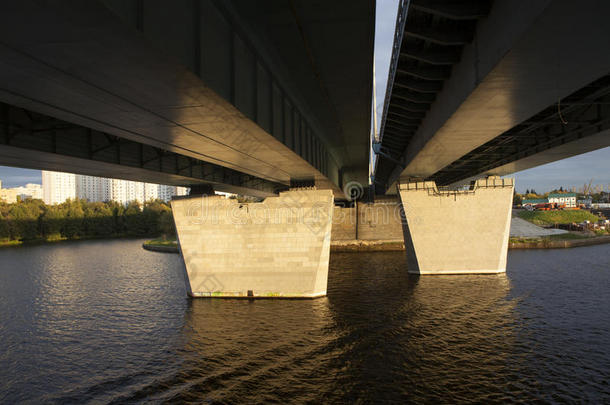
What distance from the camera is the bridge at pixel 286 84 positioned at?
5.63 metres

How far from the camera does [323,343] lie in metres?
17.2

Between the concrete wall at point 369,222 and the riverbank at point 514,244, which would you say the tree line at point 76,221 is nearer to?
the concrete wall at point 369,222

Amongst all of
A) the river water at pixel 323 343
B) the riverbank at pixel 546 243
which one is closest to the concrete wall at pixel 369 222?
the riverbank at pixel 546 243

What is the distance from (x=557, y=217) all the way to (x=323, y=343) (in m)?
80.8

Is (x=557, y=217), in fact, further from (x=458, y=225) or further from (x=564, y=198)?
(x=564, y=198)

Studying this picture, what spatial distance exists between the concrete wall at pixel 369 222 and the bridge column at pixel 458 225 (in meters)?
24.7

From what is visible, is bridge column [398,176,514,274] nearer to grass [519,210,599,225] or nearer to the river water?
the river water

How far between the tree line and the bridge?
222 ft

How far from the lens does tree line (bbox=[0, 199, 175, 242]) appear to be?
77.8 m

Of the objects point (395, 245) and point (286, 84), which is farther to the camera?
point (395, 245)

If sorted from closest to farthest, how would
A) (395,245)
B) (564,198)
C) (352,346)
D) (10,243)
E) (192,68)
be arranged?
(192,68), (352,346), (395,245), (10,243), (564,198)

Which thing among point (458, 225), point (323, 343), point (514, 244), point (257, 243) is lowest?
point (514, 244)

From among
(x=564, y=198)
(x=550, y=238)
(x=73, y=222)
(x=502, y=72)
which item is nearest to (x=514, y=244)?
(x=550, y=238)

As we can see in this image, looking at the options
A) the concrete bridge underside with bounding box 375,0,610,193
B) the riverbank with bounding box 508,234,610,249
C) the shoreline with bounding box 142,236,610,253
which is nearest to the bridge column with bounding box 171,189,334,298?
the concrete bridge underside with bounding box 375,0,610,193
